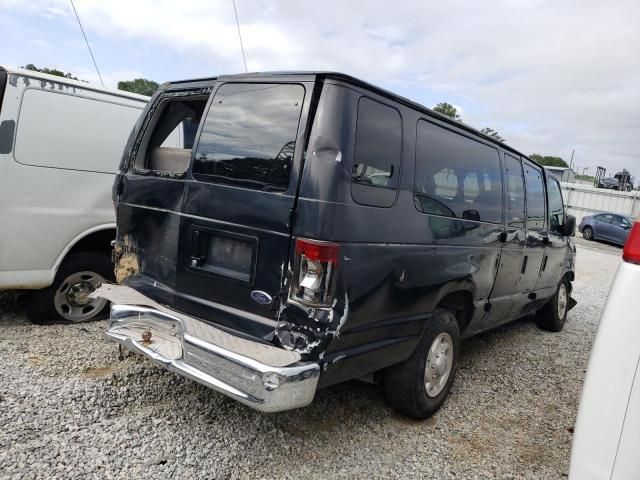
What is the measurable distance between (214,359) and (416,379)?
1387 millimetres

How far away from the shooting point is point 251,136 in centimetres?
272

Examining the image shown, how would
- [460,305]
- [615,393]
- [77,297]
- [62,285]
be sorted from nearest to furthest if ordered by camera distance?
[615,393]
[460,305]
[62,285]
[77,297]

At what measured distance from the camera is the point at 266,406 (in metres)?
2.29

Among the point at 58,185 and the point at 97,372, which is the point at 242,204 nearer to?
the point at 97,372

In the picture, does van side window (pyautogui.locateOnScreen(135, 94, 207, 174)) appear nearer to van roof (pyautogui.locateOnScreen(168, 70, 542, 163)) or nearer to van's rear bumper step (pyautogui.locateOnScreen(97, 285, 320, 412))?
van roof (pyautogui.locateOnScreen(168, 70, 542, 163))

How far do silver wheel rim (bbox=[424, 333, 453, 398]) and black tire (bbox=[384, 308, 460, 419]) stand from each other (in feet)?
0.16

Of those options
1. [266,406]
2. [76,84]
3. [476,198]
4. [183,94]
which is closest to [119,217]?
[183,94]

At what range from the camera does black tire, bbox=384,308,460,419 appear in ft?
10.2

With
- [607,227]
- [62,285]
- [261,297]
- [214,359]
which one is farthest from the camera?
[607,227]

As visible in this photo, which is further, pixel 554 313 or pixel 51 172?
pixel 554 313

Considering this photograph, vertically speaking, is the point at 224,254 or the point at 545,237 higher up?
the point at 545,237

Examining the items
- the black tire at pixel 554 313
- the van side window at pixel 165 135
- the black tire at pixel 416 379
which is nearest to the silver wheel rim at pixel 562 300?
the black tire at pixel 554 313

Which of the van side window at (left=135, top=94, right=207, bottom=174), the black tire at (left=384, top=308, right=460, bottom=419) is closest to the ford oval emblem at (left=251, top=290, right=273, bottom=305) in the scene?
the black tire at (left=384, top=308, right=460, bottom=419)

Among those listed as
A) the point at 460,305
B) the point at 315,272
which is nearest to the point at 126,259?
the point at 315,272
